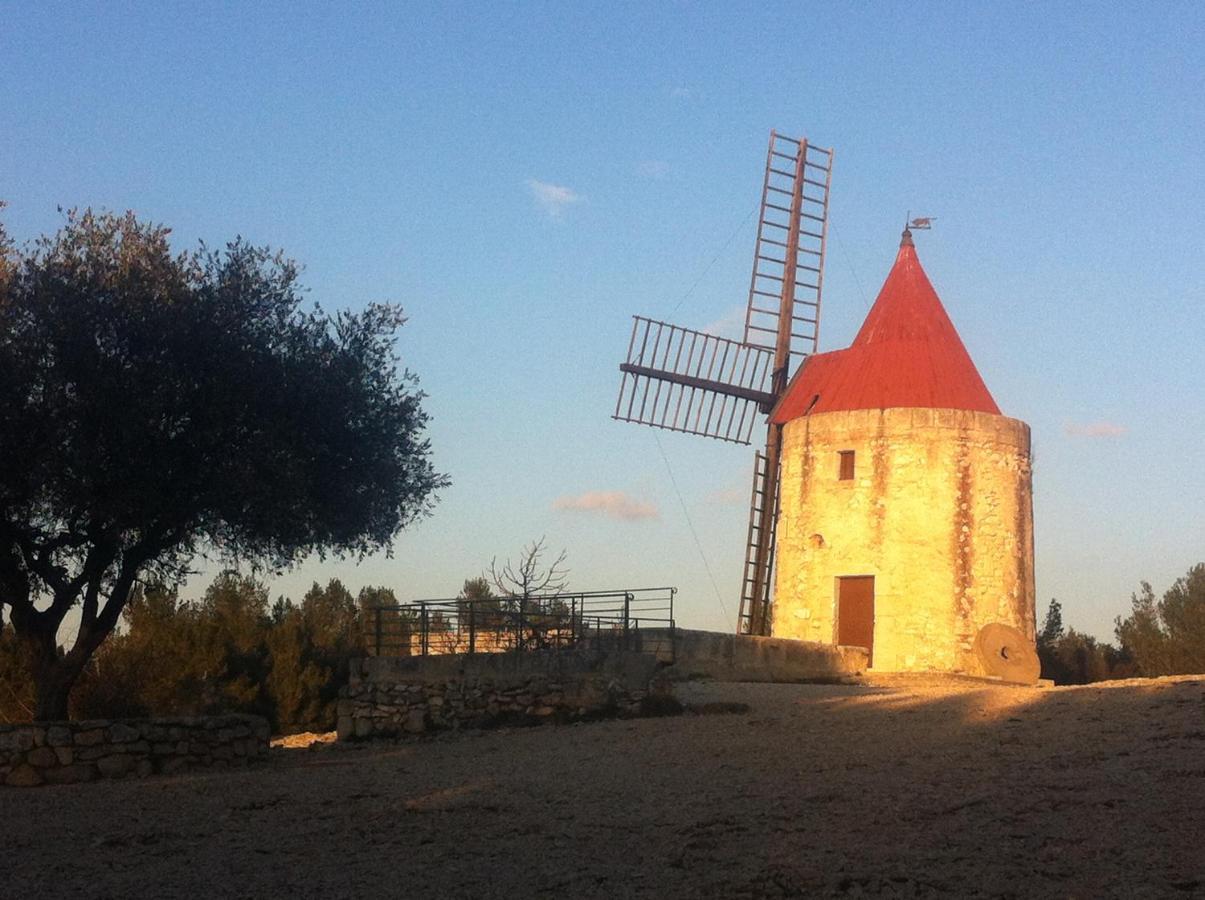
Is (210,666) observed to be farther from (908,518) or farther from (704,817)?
(704,817)

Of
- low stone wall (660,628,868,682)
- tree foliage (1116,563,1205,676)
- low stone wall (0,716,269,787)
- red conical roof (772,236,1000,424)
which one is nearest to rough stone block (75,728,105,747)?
low stone wall (0,716,269,787)

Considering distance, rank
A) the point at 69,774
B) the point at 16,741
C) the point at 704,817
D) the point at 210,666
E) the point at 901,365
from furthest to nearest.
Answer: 1. the point at 210,666
2. the point at 901,365
3. the point at 69,774
4. the point at 16,741
5. the point at 704,817

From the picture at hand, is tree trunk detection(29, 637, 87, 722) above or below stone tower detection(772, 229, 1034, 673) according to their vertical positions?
below

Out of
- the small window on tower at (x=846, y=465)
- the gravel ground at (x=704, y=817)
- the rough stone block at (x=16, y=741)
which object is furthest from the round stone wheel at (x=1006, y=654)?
the rough stone block at (x=16, y=741)

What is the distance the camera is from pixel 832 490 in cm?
2336

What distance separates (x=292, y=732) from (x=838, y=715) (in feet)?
51.2

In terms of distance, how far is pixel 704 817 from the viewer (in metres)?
8.64

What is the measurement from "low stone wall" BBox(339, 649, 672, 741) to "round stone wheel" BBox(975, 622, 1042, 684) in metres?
7.49

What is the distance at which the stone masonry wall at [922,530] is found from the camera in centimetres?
2228

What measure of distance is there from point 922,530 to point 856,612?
1.72 m

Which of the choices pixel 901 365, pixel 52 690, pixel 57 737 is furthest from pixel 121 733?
pixel 901 365

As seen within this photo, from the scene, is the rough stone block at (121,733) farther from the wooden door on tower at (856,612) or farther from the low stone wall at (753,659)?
the wooden door on tower at (856,612)

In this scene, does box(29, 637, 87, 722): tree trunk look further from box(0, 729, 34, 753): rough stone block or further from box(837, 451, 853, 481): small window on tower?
box(837, 451, 853, 481): small window on tower

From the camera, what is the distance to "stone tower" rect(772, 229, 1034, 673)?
22.3 m
